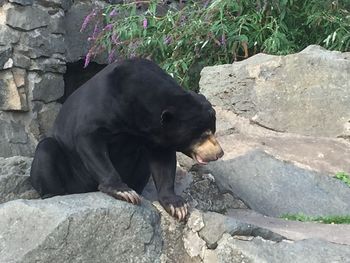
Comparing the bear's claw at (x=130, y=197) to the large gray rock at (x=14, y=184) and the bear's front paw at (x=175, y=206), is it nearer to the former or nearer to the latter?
the bear's front paw at (x=175, y=206)

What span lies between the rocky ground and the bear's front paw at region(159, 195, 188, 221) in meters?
0.03

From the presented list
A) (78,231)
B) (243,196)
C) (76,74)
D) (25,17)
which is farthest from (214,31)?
(78,231)

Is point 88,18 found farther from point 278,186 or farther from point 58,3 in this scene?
point 278,186

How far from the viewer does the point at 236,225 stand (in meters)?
3.02

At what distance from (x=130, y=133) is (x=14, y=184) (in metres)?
0.83

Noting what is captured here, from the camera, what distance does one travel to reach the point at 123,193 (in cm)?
308

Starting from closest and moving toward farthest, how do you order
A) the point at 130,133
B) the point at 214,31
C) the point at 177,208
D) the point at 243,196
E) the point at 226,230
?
1. the point at 226,230
2. the point at 177,208
3. the point at 130,133
4. the point at 243,196
5. the point at 214,31

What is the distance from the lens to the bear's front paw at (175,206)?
314cm

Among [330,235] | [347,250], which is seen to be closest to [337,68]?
[330,235]

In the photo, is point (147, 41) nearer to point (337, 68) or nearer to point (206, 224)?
point (337, 68)

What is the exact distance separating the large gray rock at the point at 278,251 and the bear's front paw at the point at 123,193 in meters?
0.40

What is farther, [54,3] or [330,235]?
[54,3]

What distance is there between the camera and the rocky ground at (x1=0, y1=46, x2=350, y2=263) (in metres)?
2.87

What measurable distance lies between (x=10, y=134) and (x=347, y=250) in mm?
3161
